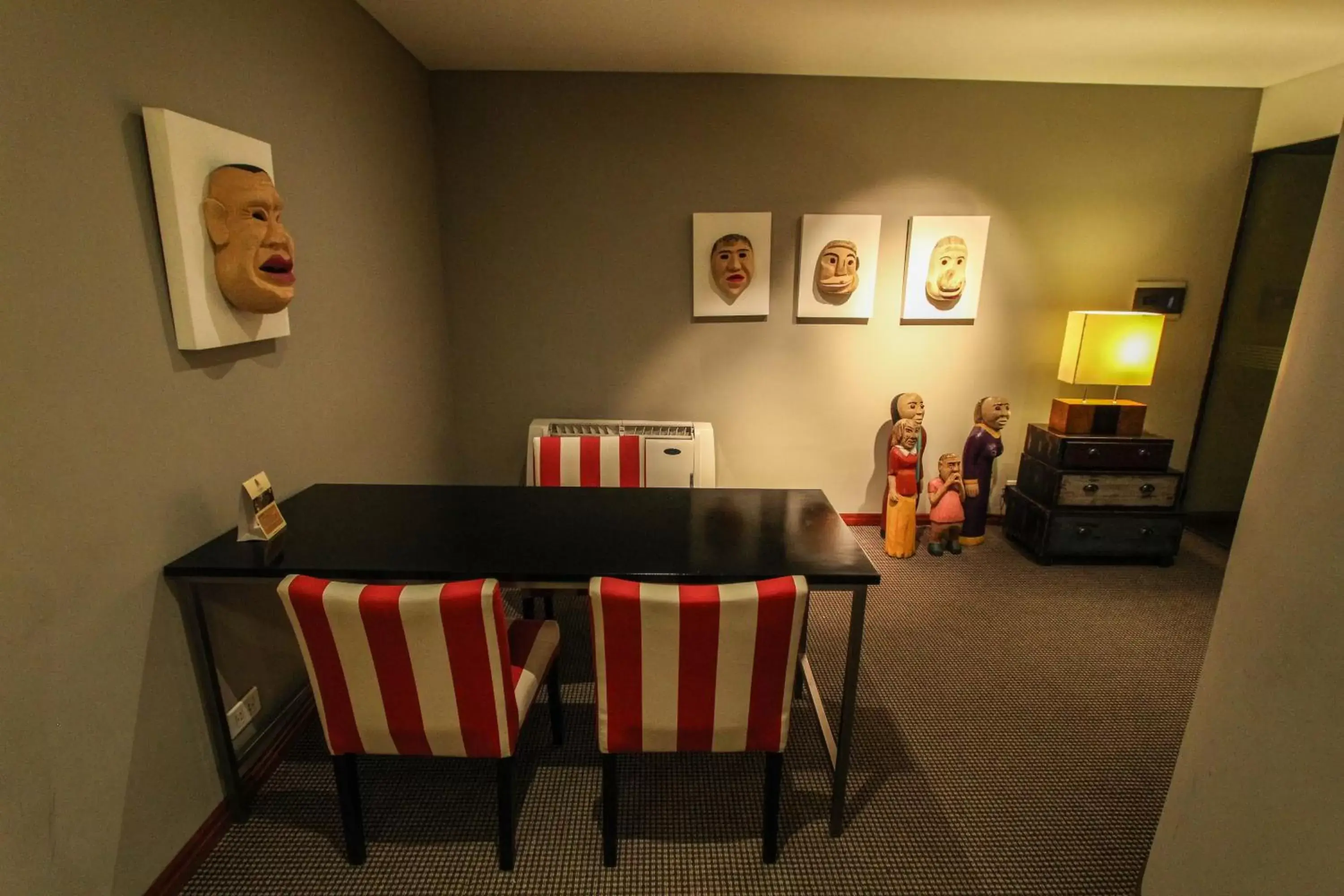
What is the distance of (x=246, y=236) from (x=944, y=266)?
2993mm

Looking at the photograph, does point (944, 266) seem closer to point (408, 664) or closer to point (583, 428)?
point (583, 428)

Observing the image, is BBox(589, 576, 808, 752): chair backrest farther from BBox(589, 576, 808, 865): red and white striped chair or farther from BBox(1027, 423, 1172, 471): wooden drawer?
BBox(1027, 423, 1172, 471): wooden drawer

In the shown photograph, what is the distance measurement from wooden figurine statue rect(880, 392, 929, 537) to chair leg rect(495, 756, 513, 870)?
2.42m

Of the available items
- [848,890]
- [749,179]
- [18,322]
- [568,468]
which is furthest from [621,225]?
[848,890]

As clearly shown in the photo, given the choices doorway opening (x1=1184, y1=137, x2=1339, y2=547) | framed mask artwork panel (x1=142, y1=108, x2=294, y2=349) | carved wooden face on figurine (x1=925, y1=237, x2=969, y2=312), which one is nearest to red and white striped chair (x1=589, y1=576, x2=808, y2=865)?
framed mask artwork panel (x1=142, y1=108, x2=294, y2=349)

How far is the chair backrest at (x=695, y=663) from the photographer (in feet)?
4.01

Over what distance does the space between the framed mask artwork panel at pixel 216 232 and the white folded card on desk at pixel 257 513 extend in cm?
36

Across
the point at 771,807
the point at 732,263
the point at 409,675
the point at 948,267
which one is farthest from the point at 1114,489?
the point at 409,675

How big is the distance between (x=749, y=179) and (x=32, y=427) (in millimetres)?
2875

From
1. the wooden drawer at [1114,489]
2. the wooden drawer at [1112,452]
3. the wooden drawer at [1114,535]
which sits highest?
the wooden drawer at [1112,452]

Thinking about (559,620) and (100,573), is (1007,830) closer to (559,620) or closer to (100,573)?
(559,620)

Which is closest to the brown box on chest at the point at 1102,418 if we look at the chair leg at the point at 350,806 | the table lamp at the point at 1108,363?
the table lamp at the point at 1108,363

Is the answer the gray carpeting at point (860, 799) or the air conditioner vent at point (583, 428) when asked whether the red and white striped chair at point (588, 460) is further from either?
the air conditioner vent at point (583, 428)

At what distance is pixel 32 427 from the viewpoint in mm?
1109
